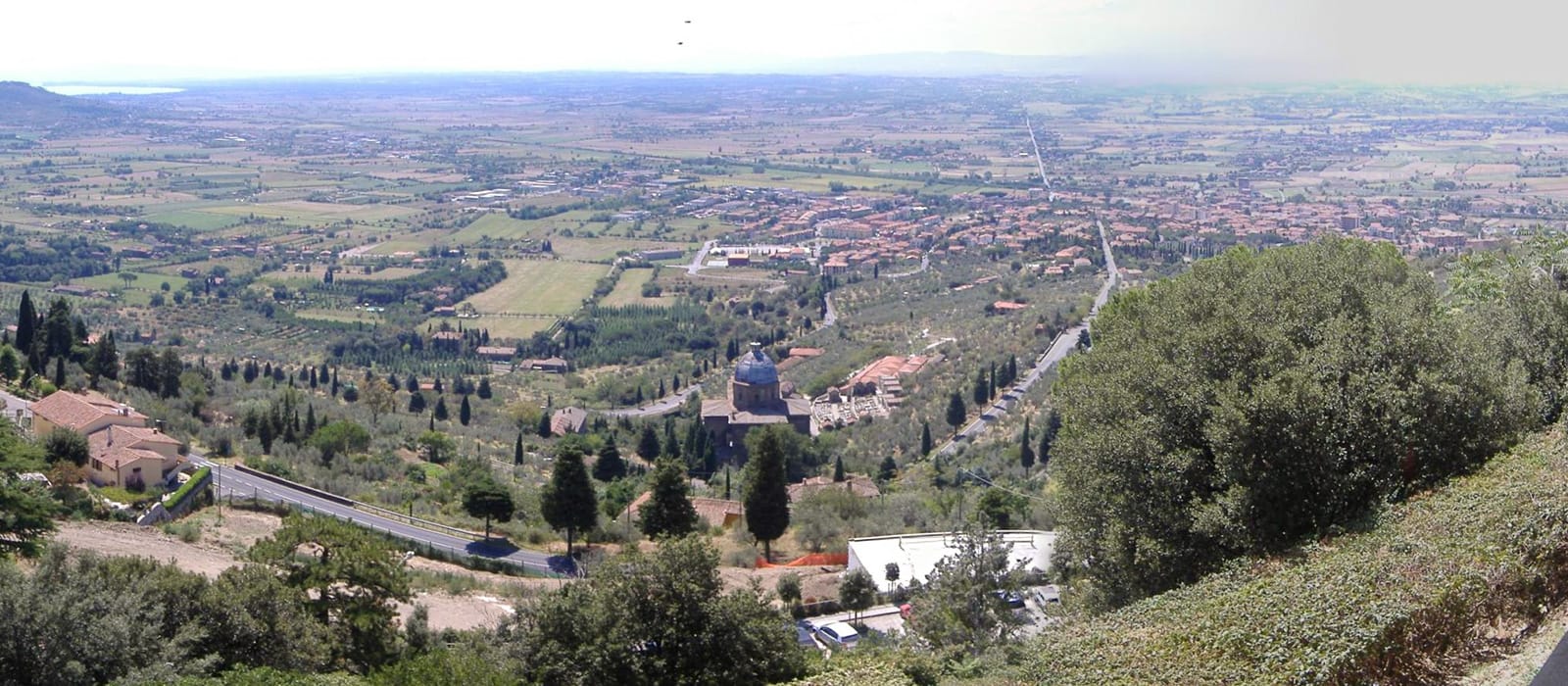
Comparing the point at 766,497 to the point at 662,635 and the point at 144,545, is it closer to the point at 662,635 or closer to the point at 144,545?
the point at 144,545

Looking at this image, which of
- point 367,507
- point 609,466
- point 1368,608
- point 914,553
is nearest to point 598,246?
point 609,466

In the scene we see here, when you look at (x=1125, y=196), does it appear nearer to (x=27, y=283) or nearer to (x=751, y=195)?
(x=751, y=195)

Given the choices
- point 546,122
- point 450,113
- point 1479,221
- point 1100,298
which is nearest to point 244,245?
point 1100,298

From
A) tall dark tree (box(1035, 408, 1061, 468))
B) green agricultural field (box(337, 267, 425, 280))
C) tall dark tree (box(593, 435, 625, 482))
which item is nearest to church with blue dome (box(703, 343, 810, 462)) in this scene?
tall dark tree (box(593, 435, 625, 482))

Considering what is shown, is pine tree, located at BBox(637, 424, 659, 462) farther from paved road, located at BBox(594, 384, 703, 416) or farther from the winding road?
the winding road

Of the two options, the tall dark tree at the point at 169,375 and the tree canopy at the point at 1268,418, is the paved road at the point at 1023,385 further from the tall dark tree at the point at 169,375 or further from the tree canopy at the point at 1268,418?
the tall dark tree at the point at 169,375

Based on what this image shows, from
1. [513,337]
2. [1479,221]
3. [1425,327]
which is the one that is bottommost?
[513,337]

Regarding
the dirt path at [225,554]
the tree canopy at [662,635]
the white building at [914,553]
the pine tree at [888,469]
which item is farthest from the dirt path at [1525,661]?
the pine tree at [888,469]
